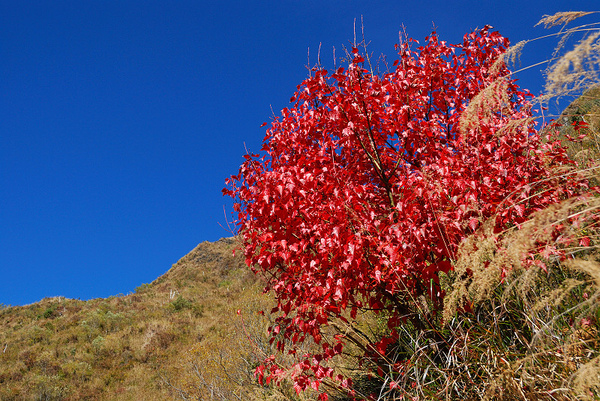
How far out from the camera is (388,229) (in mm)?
3740

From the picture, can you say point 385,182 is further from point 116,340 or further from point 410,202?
point 116,340

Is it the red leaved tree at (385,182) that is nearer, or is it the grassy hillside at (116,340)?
the red leaved tree at (385,182)

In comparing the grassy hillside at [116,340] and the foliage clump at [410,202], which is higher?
the grassy hillside at [116,340]

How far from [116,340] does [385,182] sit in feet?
67.0

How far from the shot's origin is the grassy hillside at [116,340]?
49.9 feet

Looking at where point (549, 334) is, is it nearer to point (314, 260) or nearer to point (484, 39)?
point (314, 260)

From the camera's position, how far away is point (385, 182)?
450cm

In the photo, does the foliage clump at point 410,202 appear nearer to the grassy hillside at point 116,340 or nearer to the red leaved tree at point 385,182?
the red leaved tree at point 385,182

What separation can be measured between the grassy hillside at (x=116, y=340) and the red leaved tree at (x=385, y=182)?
20.6 ft

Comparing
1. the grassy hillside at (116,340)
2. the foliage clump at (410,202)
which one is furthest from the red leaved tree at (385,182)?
the grassy hillside at (116,340)

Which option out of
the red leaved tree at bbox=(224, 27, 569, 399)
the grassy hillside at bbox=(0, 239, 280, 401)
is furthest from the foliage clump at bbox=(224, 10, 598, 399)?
the grassy hillside at bbox=(0, 239, 280, 401)

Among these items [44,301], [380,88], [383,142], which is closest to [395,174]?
[383,142]

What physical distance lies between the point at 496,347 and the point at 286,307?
2.18 metres

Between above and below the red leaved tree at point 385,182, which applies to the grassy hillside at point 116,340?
above
